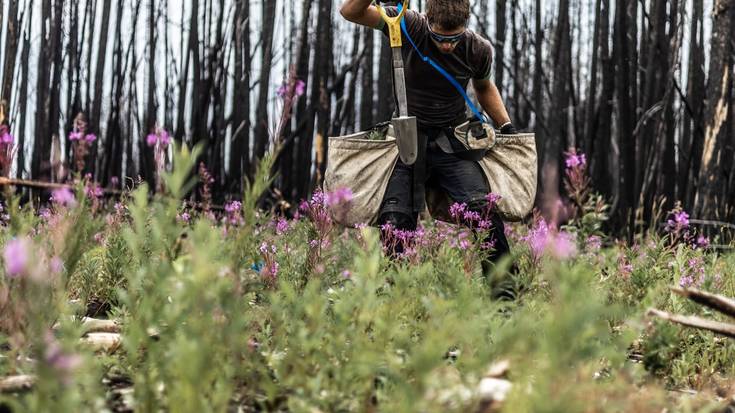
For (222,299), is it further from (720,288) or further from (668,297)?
(720,288)

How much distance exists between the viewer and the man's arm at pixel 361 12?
123 inches

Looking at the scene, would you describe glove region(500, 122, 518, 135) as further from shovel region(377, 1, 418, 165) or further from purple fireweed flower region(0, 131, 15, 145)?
purple fireweed flower region(0, 131, 15, 145)

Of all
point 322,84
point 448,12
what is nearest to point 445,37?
point 448,12

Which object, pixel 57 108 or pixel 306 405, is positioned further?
pixel 57 108

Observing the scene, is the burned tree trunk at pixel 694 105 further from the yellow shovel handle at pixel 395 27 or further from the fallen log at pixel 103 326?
the fallen log at pixel 103 326

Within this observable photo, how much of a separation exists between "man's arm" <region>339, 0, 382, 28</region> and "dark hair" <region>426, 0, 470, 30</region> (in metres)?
0.26

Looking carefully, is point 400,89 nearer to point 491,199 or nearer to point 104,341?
point 491,199

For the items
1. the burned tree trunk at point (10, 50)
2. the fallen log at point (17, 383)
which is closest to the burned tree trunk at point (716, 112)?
the fallen log at point (17, 383)

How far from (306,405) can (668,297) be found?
7.55 ft

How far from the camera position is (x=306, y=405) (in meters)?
1.37

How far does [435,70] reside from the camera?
11.1 feet

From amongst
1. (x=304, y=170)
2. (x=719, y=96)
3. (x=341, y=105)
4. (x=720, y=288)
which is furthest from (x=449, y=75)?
(x=341, y=105)

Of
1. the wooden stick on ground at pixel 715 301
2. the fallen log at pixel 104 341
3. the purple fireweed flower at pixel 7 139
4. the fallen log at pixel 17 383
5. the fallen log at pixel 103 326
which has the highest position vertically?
the purple fireweed flower at pixel 7 139

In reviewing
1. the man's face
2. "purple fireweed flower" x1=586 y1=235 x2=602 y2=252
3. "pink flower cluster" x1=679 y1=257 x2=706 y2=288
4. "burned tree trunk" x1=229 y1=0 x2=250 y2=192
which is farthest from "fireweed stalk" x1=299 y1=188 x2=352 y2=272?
"burned tree trunk" x1=229 y1=0 x2=250 y2=192
